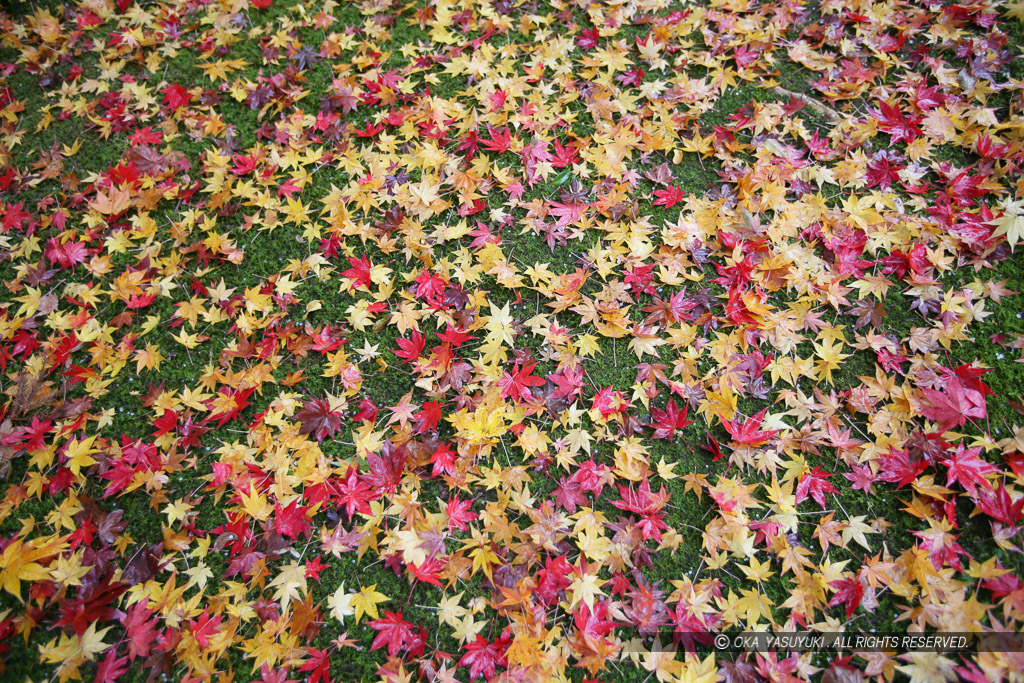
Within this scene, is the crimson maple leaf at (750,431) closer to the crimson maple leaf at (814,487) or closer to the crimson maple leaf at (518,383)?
the crimson maple leaf at (814,487)

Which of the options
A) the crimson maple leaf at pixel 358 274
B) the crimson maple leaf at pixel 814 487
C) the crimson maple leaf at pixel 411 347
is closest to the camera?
the crimson maple leaf at pixel 814 487

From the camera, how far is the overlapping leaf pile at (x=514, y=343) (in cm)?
211

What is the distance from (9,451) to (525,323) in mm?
2560

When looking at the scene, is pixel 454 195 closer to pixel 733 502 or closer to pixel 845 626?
pixel 733 502

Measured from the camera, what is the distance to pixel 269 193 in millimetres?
3234

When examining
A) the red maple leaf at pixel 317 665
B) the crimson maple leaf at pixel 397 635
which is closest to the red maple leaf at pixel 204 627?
the red maple leaf at pixel 317 665

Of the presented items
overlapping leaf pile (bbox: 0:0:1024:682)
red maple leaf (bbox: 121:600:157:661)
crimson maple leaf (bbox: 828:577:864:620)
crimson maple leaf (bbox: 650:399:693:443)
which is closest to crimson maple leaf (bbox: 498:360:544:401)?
overlapping leaf pile (bbox: 0:0:1024:682)

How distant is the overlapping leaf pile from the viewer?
2109 mm

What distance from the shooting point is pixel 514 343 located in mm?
2699

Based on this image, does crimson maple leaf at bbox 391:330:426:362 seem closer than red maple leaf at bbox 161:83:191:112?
Yes

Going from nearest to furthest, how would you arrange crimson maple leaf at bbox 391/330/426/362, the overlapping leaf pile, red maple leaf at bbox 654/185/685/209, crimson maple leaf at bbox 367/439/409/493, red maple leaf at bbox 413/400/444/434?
the overlapping leaf pile, crimson maple leaf at bbox 367/439/409/493, red maple leaf at bbox 413/400/444/434, crimson maple leaf at bbox 391/330/426/362, red maple leaf at bbox 654/185/685/209

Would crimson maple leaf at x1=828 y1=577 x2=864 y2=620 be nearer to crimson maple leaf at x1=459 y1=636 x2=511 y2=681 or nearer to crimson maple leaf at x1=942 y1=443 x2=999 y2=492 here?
crimson maple leaf at x1=942 y1=443 x2=999 y2=492

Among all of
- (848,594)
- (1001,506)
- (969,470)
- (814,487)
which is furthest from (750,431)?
(1001,506)

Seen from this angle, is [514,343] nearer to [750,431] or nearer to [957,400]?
[750,431]
